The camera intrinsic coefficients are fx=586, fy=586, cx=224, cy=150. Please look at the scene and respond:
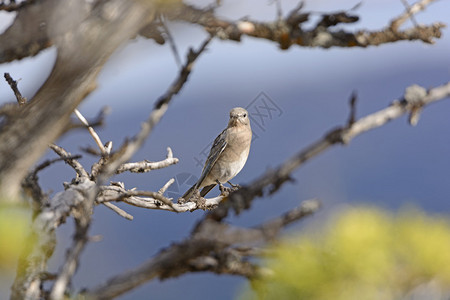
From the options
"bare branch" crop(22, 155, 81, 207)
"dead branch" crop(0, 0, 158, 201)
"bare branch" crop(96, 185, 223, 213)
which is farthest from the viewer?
"bare branch" crop(96, 185, 223, 213)

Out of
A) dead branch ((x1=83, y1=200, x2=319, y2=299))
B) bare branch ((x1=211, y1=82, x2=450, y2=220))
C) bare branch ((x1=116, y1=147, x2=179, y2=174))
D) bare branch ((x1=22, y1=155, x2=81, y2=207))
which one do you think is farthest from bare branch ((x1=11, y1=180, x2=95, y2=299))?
bare branch ((x1=116, y1=147, x2=179, y2=174))

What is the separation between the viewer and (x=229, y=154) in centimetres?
573

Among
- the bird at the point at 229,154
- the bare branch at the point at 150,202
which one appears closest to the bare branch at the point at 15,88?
the bare branch at the point at 150,202

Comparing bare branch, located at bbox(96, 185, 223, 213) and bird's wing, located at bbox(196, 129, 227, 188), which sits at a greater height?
bird's wing, located at bbox(196, 129, 227, 188)

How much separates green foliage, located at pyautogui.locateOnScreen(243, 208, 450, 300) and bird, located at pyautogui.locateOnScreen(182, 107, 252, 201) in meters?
4.19

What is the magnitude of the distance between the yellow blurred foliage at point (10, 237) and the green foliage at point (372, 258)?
0.79 meters

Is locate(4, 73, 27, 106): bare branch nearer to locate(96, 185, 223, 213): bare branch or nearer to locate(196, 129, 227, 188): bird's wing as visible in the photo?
locate(96, 185, 223, 213): bare branch

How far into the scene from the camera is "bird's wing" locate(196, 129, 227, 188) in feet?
18.6

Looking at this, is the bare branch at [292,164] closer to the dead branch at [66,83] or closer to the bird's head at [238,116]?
the dead branch at [66,83]

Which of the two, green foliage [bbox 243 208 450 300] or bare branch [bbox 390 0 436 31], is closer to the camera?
green foliage [bbox 243 208 450 300]

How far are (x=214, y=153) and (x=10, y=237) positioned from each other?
13.7ft

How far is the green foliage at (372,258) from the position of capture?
137cm

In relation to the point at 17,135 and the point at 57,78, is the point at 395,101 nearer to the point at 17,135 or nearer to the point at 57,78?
the point at 57,78

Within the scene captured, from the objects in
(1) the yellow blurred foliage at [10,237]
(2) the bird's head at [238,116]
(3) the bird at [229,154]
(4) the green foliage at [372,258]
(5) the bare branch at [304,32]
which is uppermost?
(2) the bird's head at [238,116]
